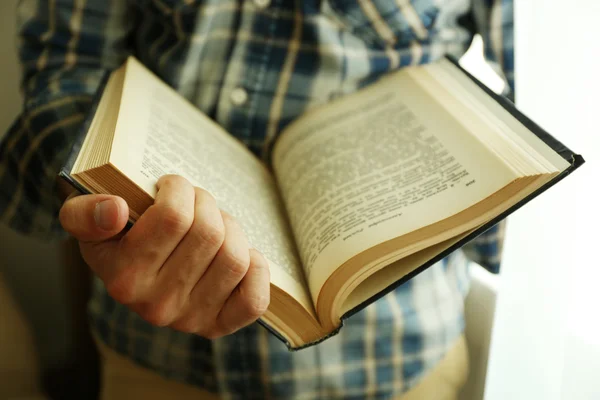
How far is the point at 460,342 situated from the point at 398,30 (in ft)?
1.12

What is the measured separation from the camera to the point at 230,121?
52cm

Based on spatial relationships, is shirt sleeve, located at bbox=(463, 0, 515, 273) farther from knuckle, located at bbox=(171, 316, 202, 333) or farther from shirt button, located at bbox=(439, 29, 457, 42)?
knuckle, located at bbox=(171, 316, 202, 333)

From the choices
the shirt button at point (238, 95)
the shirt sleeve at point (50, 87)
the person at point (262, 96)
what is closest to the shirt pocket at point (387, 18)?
the person at point (262, 96)

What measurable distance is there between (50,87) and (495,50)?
0.45m

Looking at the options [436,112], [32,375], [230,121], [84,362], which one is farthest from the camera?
[84,362]

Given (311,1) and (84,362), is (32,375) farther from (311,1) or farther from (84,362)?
(311,1)

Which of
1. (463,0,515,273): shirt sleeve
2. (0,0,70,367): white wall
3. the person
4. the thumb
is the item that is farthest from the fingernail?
(0,0,70,367): white wall

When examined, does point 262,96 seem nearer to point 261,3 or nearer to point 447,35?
point 261,3

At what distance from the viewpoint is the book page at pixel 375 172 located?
0.33 metres

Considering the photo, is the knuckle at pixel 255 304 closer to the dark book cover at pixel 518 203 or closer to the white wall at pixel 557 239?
the dark book cover at pixel 518 203

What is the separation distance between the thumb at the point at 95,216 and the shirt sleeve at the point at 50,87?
0.74 feet

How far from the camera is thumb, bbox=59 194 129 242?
11.4 inches

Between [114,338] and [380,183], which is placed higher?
[380,183]

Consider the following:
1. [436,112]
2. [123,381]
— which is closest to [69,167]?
[436,112]
